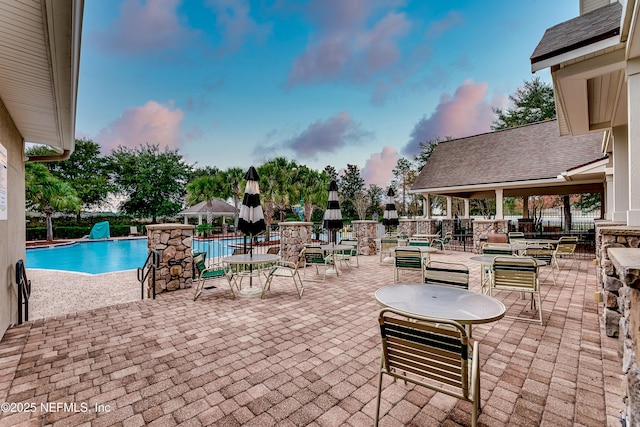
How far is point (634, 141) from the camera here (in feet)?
10.5

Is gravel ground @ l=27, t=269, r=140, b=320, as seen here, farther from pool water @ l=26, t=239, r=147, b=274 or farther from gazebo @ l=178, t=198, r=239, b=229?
gazebo @ l=178, t=198, r=239, b=229

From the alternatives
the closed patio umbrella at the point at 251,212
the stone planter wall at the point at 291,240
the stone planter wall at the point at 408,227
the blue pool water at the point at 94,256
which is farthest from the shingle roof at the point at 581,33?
the blue pool water at the point at 94,256

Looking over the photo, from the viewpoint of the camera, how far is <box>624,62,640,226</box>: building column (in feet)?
10.5

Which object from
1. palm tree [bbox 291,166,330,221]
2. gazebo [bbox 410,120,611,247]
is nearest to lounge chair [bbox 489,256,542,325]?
gazebo [bbox 410,120,611,247]

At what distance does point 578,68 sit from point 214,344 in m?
6.10

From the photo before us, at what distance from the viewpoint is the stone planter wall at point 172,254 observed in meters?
5.63

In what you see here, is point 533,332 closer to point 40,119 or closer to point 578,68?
point 578,68

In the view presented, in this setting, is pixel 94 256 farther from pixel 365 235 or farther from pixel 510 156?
pixel 510 156

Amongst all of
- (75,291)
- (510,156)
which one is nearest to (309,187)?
(510,156)

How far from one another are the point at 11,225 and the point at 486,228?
47.4 feet

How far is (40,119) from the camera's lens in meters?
4.59

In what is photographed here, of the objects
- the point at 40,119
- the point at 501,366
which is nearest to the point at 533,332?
the point at 501,366

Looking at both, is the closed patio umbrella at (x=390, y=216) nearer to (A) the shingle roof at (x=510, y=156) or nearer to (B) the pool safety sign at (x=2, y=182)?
(A) the shingle roof at (x=510, y=156)

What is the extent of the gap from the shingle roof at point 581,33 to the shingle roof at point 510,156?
9.24 metres
